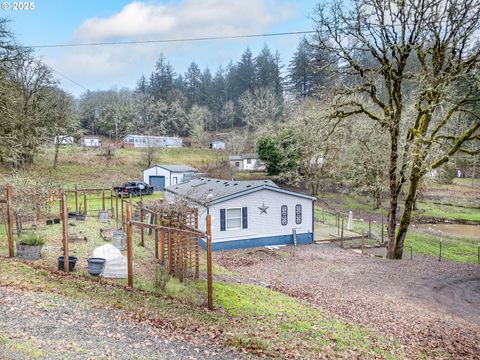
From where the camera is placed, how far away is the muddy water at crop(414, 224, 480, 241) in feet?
78.2

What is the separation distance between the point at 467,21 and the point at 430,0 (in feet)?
5.33

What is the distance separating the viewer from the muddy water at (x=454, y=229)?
78.2ft

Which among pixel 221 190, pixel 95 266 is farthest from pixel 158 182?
pixel 95 266

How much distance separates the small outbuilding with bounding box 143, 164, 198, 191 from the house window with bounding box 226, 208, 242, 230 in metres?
18.6

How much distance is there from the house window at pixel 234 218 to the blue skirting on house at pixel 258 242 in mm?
760

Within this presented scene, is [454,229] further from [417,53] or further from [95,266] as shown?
[95,266]

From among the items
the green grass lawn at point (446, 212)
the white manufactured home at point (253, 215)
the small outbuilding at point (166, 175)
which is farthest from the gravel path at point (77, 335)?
the small outbuilding at point (166, 175)

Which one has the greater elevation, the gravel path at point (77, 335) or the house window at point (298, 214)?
the gravel path at point (77, 335)

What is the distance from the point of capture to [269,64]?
74.7 metres

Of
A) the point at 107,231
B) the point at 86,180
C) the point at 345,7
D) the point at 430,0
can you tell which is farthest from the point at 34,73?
the point at 430,0

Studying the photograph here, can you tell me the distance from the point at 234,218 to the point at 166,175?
19.8 meters

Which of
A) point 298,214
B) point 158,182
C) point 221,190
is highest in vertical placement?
point 221,190

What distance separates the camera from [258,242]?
18.2 metres

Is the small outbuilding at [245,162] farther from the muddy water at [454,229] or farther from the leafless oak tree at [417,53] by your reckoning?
the leafless oak tree at [417,53]
